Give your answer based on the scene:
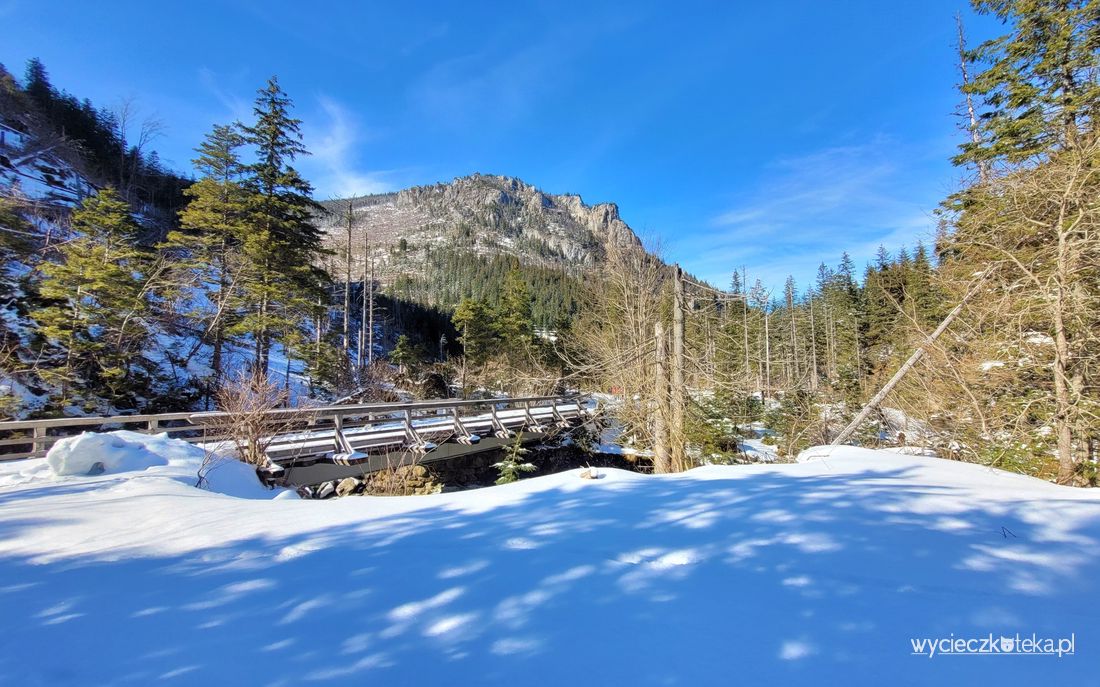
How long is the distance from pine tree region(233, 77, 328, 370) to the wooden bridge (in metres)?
4.73

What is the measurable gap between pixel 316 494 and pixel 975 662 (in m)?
11.1

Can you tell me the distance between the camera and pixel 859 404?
51.0 ft

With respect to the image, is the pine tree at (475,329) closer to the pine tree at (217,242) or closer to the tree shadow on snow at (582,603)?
the pine tree at (217,242)

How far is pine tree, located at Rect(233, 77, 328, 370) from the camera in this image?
15320mm

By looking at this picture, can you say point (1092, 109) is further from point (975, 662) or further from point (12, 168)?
point (12, 168)

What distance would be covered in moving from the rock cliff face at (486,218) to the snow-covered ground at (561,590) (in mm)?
112741

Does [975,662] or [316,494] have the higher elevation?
[975,662]

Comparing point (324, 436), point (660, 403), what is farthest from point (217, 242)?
point (660, 403)

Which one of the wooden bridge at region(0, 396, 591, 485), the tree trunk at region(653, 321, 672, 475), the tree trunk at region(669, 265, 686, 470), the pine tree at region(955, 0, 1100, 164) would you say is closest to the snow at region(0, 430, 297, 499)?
the wooden bridge at region(0, 396, 591, 485)

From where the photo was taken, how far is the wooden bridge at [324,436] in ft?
27.6

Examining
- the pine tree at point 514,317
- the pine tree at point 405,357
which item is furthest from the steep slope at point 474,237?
the pine tree at point 405,357

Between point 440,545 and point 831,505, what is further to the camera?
point 831,505

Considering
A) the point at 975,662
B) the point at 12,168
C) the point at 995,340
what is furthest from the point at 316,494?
the point at 12,168

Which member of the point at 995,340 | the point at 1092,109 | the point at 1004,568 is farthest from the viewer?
the point at 1092,109
